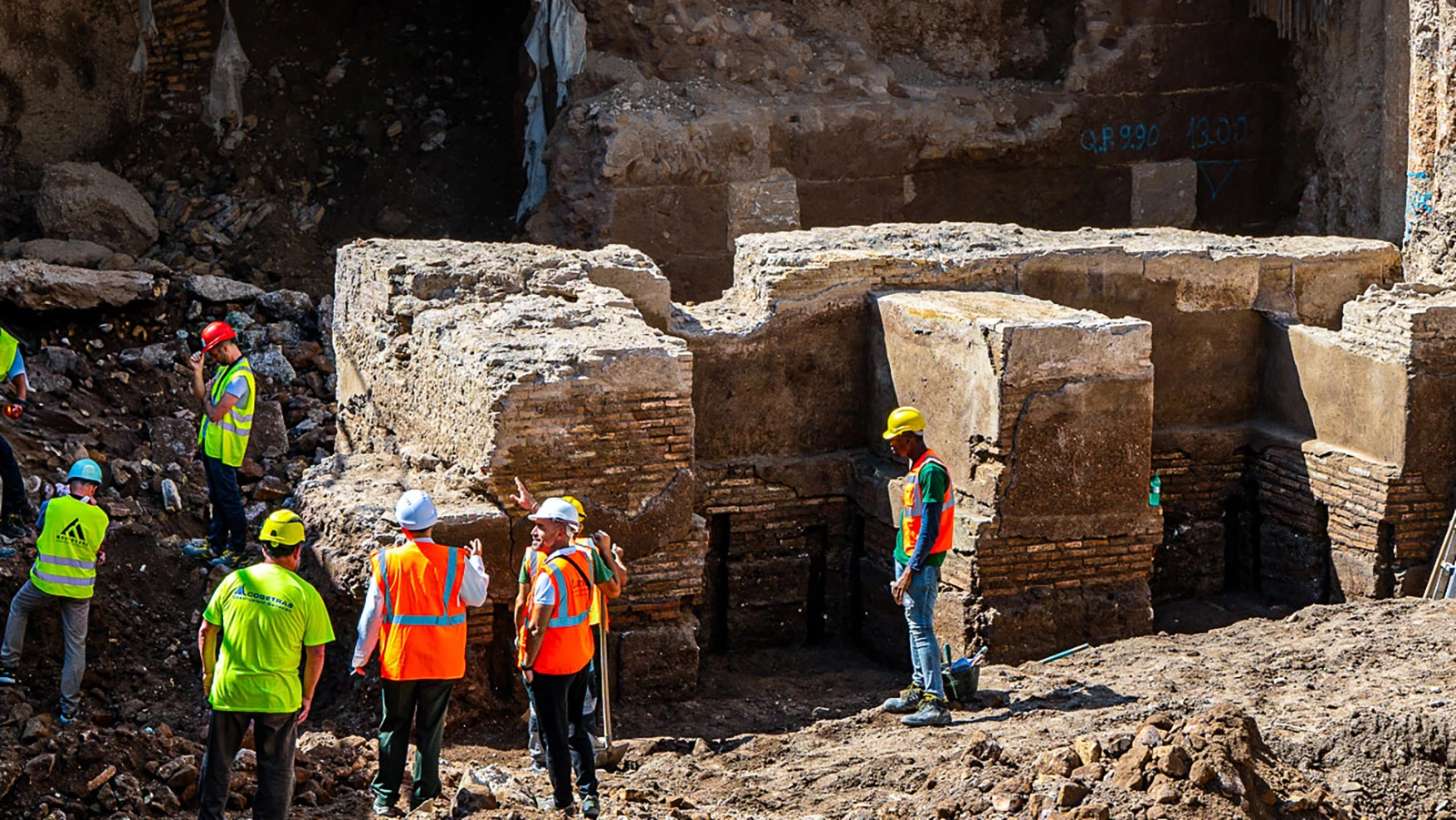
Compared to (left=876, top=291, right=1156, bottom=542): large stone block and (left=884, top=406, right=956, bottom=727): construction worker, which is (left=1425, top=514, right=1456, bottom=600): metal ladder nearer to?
(left=876, top=291, right=1156, bottom=542): large stone block

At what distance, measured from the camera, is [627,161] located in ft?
44.2

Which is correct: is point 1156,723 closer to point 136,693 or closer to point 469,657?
point 469,657

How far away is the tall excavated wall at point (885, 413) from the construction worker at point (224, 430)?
0.66 m

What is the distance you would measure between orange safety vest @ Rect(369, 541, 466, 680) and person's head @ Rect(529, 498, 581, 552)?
1.14 feet

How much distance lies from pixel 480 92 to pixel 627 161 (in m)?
2.48

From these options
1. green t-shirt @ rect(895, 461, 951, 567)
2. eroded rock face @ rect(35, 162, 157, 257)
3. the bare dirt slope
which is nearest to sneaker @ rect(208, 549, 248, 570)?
the bare dirt slope

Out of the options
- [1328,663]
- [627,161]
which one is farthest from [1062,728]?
[627,161]

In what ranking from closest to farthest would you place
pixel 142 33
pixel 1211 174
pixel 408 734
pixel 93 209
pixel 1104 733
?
pixel 408 734, pixel 1104 733, pixel 93 209, pixel 142 33, pixel 1211 174

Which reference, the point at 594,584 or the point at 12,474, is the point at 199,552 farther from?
the point at 594,584

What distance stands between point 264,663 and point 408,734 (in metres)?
0.68

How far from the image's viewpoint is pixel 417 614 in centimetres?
620

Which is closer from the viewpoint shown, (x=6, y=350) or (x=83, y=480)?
(x=83, y=480)

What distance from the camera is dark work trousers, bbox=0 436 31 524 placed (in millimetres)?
9203

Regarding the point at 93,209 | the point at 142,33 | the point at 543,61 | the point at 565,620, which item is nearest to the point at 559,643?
the point at 565,620
